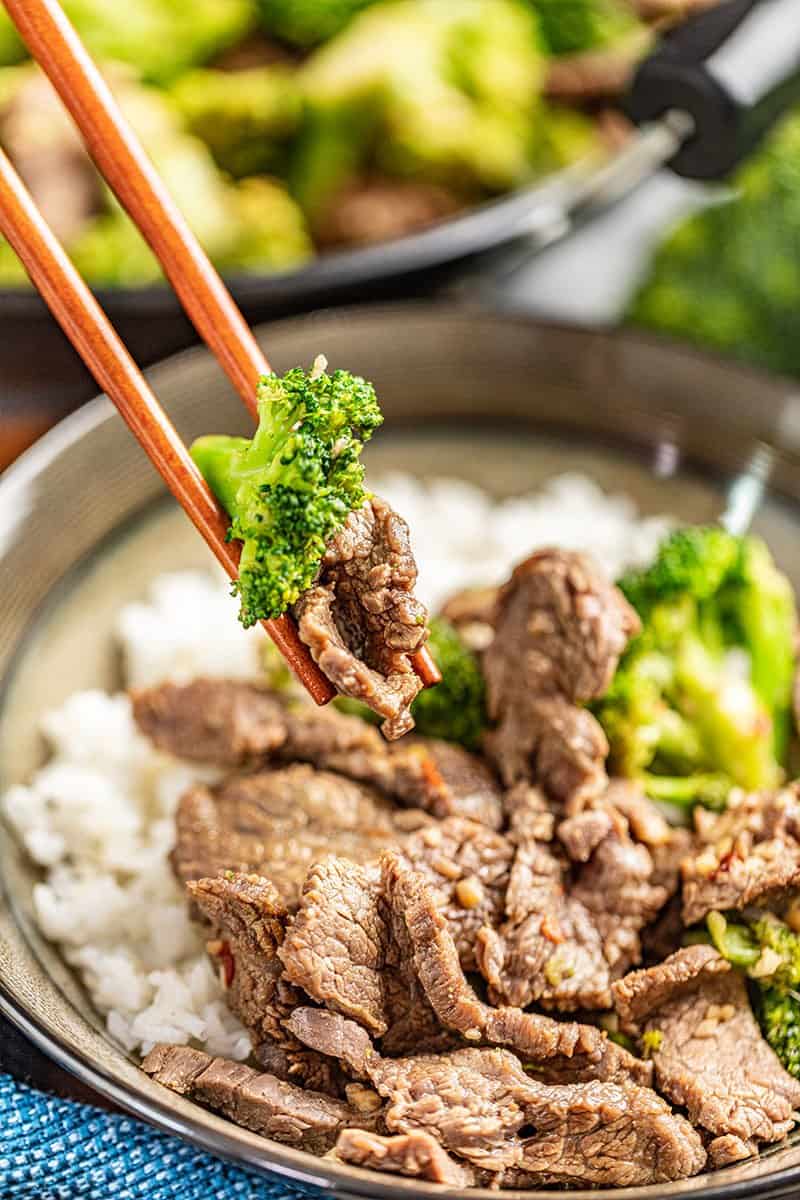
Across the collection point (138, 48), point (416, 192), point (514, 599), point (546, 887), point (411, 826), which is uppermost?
point (138, 48)

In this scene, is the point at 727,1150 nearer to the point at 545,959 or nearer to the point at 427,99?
the point at 545,959

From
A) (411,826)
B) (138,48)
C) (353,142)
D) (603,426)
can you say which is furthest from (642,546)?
(138,48)

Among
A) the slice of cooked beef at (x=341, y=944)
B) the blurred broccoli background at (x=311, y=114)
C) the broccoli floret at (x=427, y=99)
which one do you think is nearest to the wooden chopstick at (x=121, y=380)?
the slice of cooked beef at (x=341, y=944)

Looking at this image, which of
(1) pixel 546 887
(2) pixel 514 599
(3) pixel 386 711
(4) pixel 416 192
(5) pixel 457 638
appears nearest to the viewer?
(3) pixel 386 711

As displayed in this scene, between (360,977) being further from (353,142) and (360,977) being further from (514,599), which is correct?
(353,142)

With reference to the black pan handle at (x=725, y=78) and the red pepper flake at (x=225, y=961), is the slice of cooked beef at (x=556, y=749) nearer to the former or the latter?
the red pepper flake at (x=225, y=961)

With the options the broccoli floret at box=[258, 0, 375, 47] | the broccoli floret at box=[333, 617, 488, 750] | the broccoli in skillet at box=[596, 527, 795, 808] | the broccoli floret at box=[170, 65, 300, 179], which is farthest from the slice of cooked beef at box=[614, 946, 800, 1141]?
the broccoli floret at box=[258, 0, 375, 47]
